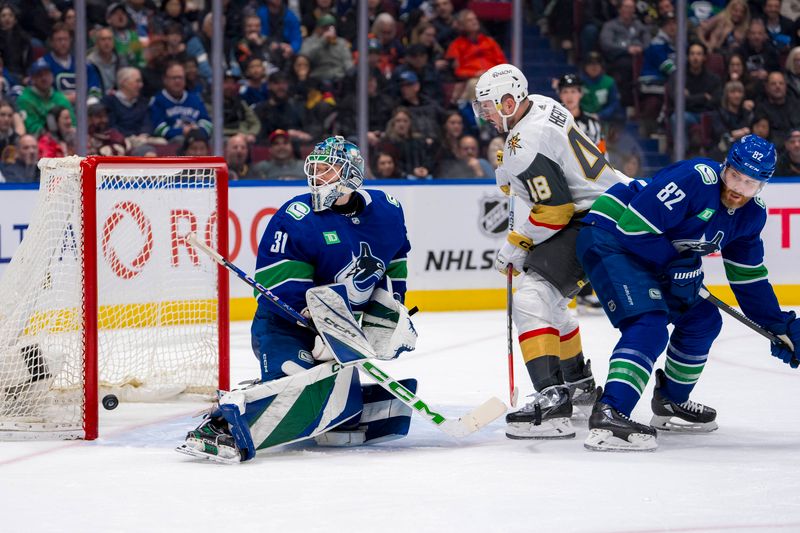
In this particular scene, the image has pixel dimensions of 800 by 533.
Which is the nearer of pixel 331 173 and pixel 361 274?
pixel 331 173

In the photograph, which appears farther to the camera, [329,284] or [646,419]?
[646,419]

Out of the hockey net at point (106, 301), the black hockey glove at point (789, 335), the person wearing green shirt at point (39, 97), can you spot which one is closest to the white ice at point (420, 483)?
the hockey net at point (106, 301)

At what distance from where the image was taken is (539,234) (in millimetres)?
4027

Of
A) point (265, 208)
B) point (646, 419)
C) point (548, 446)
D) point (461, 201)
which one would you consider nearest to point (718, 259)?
point (461, 201)

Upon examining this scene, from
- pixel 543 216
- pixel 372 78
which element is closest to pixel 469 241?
pixel 372 78

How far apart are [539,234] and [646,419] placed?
744 millimetres

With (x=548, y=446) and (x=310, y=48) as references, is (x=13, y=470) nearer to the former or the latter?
(x=548, y=446)

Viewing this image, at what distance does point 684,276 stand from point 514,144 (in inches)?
26.5

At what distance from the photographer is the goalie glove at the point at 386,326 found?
3.75 meters

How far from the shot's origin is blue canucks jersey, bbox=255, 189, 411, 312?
3672mm

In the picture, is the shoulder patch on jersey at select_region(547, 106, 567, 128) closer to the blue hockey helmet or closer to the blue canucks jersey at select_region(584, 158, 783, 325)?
the blue canucks jersey at select_region(584, 158, 783, 325)

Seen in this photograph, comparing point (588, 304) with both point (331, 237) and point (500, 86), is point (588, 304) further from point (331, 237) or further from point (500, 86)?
point (331, 237)

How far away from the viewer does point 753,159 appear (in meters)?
3.51

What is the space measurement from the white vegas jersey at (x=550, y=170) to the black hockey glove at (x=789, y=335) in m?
0.66
